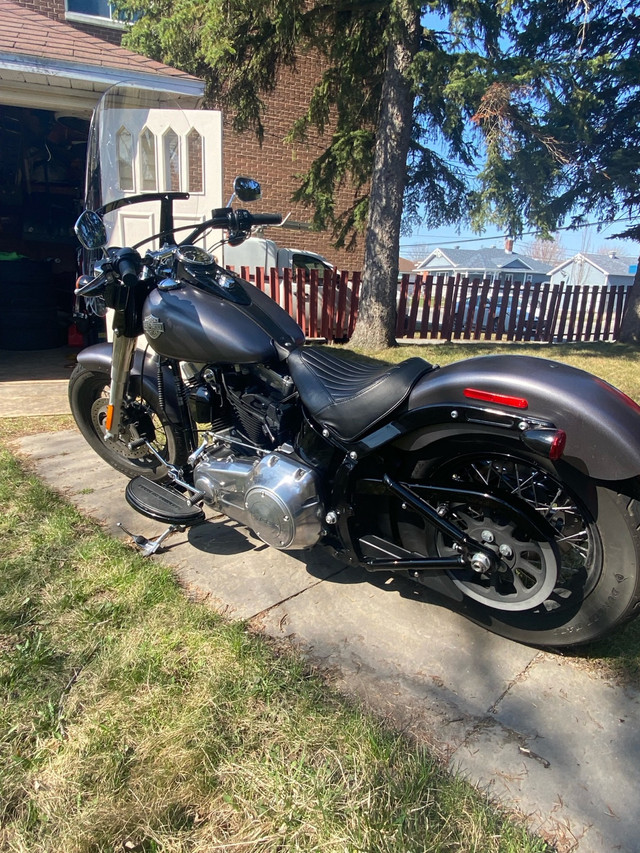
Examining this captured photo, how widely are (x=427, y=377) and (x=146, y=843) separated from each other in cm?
161

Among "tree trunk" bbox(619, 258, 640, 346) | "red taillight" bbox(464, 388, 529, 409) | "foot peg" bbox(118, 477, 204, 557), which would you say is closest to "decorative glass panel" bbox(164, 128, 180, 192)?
"foot peg" bbox(118, 477, 204, 557)

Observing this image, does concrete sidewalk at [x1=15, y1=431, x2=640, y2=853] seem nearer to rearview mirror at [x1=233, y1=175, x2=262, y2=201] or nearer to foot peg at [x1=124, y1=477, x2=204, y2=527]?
foot peg at [x1=124, y1=477, x2=204, y2=527]

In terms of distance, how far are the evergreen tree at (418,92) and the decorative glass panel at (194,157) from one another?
8.17 ft

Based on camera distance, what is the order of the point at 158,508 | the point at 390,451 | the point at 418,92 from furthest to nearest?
the point at 418,92 → the point at 158,508 → the point at 390,451

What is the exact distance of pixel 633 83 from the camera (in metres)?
10.0

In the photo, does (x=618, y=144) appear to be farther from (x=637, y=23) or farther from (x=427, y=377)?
(x=427, y=377)

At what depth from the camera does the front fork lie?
2.76 meters

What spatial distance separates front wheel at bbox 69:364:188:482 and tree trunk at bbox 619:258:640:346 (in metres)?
10.6

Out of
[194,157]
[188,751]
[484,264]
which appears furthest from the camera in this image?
[484,264]

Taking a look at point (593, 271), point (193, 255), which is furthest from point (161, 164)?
point (593, 271)

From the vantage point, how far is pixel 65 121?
340 inches

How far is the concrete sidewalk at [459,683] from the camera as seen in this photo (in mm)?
1541

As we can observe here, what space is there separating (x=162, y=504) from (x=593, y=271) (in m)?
66.4

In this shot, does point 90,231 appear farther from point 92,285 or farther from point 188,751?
point 188,751
